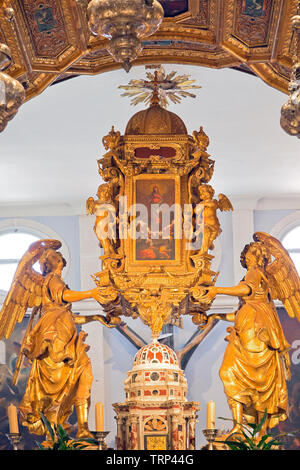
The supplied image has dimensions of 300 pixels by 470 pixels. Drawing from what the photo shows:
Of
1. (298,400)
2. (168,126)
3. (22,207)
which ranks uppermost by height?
(22,207)

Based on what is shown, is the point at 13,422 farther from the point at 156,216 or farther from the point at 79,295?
the point at 156,216

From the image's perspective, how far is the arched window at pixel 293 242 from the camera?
16333 mm

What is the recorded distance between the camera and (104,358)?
611 inches

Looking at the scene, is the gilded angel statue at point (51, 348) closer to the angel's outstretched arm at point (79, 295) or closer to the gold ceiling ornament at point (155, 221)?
the angel's outstretched arm at point (79, 295)

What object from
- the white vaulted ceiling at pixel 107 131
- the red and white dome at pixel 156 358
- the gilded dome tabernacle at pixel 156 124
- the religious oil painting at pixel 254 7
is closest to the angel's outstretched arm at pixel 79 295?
the red and white dome at pixel 156 358

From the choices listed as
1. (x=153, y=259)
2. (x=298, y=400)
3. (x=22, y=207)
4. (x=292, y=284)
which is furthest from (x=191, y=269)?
(x=22, y=207)

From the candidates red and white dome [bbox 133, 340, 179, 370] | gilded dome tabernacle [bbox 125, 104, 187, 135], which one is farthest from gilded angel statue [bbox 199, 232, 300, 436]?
gilded dome tabernacle [bbox 125, 104, 187, 135]

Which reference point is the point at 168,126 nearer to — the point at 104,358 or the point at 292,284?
the point at 292,284

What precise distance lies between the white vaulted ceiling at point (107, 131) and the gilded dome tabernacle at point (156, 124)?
1.49m

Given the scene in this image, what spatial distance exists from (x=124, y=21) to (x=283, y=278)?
4.55 m

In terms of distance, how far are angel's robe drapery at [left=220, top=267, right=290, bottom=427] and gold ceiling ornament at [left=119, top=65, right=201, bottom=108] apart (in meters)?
2.93

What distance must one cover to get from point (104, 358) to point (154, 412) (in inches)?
200

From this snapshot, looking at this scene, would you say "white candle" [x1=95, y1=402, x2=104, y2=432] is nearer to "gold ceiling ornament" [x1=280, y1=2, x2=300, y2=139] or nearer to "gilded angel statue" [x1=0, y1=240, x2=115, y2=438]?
"gilded angel statue" [x1=0, y1=240, x2=115, y2=438]

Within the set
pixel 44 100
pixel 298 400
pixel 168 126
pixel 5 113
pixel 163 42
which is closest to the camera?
pixel 5 113
